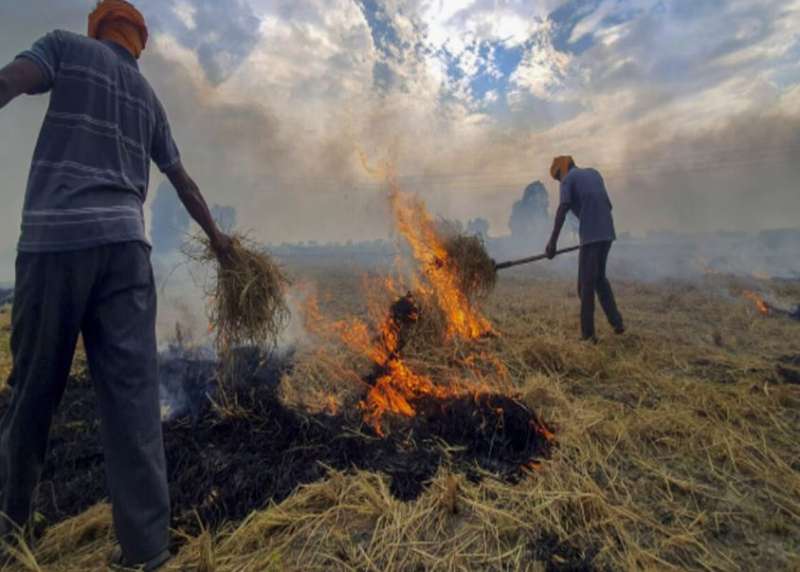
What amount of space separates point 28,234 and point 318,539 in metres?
2.01

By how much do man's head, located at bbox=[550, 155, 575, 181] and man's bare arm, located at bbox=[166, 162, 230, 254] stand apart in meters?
6.10

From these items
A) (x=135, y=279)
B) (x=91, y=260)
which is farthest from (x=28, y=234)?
(x=135, y=279)

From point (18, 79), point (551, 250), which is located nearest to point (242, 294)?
point (18, 79)

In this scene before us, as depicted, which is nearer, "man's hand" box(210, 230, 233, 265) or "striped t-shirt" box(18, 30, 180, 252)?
"striped t-shirt" box(18, 30, 180, 252)

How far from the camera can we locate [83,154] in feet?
6.76

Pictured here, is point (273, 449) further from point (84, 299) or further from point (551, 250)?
point (551, 250)

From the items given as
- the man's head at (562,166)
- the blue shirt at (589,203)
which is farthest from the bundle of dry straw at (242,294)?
the man's head at (562,166)

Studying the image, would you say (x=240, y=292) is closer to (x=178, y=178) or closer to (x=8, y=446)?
(x=178, y=178)

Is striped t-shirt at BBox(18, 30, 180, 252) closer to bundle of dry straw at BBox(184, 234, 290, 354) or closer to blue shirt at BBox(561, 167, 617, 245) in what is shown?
bundle of dry straw at BBox(184, 234, 290, 354)

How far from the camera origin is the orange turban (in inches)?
94.6

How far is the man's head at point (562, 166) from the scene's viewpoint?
23.9ft

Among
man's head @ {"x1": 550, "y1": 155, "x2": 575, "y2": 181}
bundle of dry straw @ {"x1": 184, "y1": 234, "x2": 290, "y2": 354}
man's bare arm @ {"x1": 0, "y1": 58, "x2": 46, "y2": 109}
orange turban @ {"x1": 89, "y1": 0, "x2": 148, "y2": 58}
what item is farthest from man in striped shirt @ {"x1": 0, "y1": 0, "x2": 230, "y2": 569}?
man's head @ {"x1": 550, "y1": 155, "x2": 575, "y2": 181}

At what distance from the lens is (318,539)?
6.98 ft

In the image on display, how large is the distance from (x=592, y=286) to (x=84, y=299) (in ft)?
20.3
